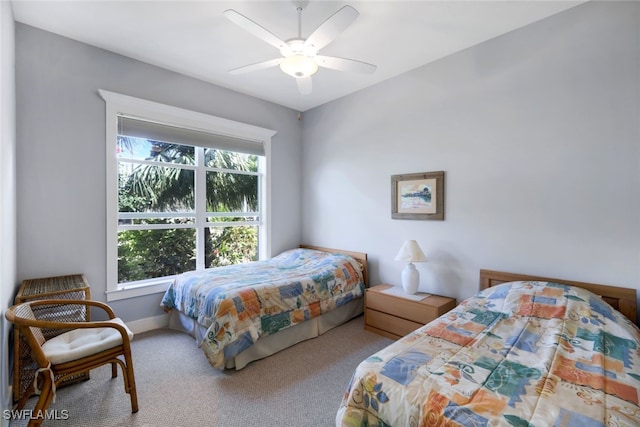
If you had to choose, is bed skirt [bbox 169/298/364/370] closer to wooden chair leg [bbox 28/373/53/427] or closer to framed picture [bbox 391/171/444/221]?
wooden chair leg [bbox 28/373/53/427]

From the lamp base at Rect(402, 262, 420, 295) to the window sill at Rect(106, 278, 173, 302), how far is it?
264 centimetres

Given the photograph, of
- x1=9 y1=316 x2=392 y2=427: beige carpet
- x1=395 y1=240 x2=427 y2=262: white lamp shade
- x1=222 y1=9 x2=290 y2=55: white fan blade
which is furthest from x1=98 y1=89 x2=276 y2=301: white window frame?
x1=395 y1=240 x2=427 y2=262: white lamp shade

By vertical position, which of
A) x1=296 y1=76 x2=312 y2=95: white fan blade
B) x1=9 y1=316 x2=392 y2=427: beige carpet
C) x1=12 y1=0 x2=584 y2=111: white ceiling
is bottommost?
x1=9 y1=316 x2=392 y2=427: beige carpet

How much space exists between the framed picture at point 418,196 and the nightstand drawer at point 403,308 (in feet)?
3.04

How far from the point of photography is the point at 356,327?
3213 mm

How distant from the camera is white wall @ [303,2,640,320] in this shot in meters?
2.08

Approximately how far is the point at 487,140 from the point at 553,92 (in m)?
0.57

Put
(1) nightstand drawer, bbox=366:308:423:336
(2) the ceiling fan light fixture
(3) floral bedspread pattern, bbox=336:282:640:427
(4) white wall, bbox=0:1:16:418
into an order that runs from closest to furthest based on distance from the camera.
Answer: (3) floral bedspread pattern, bbox=336:282:640:427 → (4) white wall, bbox=0:1:16:418 → (2) the ceiling fan light fixture → (1) nightstand drawer, bbox=366:308:423:336

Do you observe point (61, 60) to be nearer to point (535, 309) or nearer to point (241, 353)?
point (241, 353)

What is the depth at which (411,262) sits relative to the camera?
116 inches

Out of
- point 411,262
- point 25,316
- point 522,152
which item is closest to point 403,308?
point 411,262

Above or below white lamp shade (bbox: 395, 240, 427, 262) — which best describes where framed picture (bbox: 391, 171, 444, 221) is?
above

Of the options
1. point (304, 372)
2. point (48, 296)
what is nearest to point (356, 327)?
point (304, 372)

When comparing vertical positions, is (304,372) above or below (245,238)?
below
